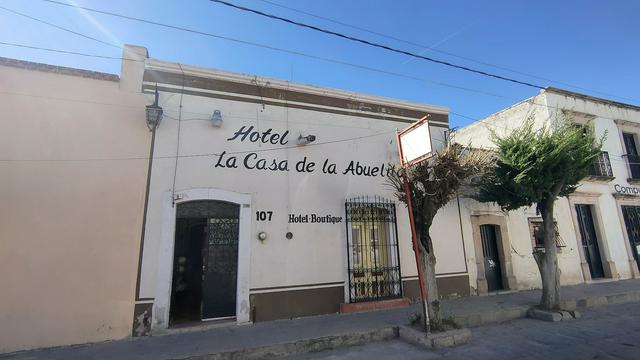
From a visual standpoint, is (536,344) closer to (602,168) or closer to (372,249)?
(372,249)

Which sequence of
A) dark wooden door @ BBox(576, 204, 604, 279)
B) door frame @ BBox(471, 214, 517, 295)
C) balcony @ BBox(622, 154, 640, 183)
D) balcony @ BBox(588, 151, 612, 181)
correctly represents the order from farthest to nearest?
balcony @ BBox(622, 154, 640, 183)
balcony @ BBox(588, 151, 612, 181)
dark wooden door @ BBox(576, 204, 604, 279)
door frame @ BBox(471, 214, 517, 295)

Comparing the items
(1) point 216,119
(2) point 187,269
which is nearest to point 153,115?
(1) point 216,119

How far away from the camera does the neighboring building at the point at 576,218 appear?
10141mm

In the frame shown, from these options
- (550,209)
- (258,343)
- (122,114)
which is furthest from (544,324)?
(122,114)

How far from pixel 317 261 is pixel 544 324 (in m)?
4.97

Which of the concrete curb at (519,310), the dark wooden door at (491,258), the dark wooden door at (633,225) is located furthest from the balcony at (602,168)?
the dark wooden door at (491,258)

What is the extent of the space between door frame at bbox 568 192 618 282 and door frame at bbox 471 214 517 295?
334 centimetres

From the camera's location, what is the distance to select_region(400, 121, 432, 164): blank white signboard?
5.91 m

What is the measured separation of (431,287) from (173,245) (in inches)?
203

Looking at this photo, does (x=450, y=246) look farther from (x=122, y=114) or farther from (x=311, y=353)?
(x=122, y=114)

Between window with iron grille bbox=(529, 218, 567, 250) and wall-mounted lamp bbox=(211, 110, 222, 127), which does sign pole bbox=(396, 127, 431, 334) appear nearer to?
wall-mounted lamp bbox=(211, 110, 222, 127)

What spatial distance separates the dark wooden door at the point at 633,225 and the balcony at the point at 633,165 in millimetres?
1212

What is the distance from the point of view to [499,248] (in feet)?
33.8

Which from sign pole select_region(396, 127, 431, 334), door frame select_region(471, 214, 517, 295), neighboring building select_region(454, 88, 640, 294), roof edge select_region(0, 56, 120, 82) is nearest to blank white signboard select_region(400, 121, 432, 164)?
sign pole select_region(396, 127, 431, 334)
